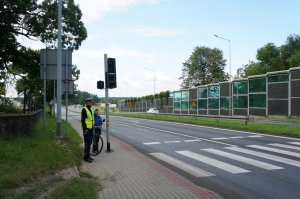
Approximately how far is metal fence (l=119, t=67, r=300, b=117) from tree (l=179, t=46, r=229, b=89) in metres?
34.6

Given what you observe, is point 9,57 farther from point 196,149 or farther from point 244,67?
point 244,67

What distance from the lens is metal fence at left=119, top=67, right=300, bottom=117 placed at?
38.2m

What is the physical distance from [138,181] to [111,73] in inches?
267

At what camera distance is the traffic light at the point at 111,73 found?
15211 mm

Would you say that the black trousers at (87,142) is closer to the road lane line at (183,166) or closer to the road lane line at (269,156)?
the road lane line at (183,166)

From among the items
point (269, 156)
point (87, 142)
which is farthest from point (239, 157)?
point (87, 142)

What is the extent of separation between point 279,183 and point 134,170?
3542mm

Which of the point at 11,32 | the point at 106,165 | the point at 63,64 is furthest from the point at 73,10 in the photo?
the point at 106,165

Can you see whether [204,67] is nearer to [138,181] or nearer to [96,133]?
[96,133]

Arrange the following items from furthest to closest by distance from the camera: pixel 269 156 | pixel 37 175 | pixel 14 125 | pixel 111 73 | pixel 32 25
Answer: pixel 32 25
pixel 111 73
pixel 14 125
pixel 269 156
pixel 37 175

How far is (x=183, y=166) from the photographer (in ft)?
39.0

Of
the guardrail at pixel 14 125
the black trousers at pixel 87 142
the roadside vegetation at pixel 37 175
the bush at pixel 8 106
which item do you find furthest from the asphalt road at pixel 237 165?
the bush at pixel 8 106

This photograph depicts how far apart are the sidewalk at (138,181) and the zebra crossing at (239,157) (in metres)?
0.90

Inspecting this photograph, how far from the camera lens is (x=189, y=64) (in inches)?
3927
